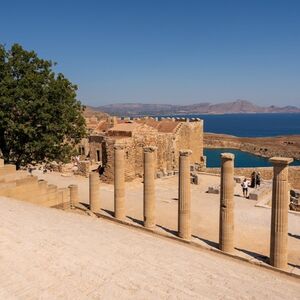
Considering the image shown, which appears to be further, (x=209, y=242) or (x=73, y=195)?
(x=73, y=195)

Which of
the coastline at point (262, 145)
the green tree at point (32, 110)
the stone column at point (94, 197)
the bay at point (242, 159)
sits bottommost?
the bay at point (242, 159)

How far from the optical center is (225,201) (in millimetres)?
13703

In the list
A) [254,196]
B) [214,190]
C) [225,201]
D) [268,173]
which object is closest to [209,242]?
[225,201]

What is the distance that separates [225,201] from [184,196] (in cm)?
211

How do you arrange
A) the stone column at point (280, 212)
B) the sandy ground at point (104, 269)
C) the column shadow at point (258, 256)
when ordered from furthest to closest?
the column shadow at point (258, 256)
the stone column at point (280, 212)
the sandy ground at point (104, 269)

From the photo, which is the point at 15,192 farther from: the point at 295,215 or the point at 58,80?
the point at 295,215

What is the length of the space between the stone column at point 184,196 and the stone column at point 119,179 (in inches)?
136

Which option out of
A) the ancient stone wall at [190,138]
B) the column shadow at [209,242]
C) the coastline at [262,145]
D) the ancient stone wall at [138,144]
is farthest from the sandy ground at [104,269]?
the coastline at [262,145]

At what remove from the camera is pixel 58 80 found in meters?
21.4

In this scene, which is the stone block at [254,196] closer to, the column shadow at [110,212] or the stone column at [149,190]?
the column shadow at [110,212]

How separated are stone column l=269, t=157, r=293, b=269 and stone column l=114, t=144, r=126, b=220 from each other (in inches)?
296

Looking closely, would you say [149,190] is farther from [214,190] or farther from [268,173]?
[268,173]

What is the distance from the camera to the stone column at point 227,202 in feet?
44.5

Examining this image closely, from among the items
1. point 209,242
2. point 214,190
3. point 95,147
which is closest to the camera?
point 209,242
